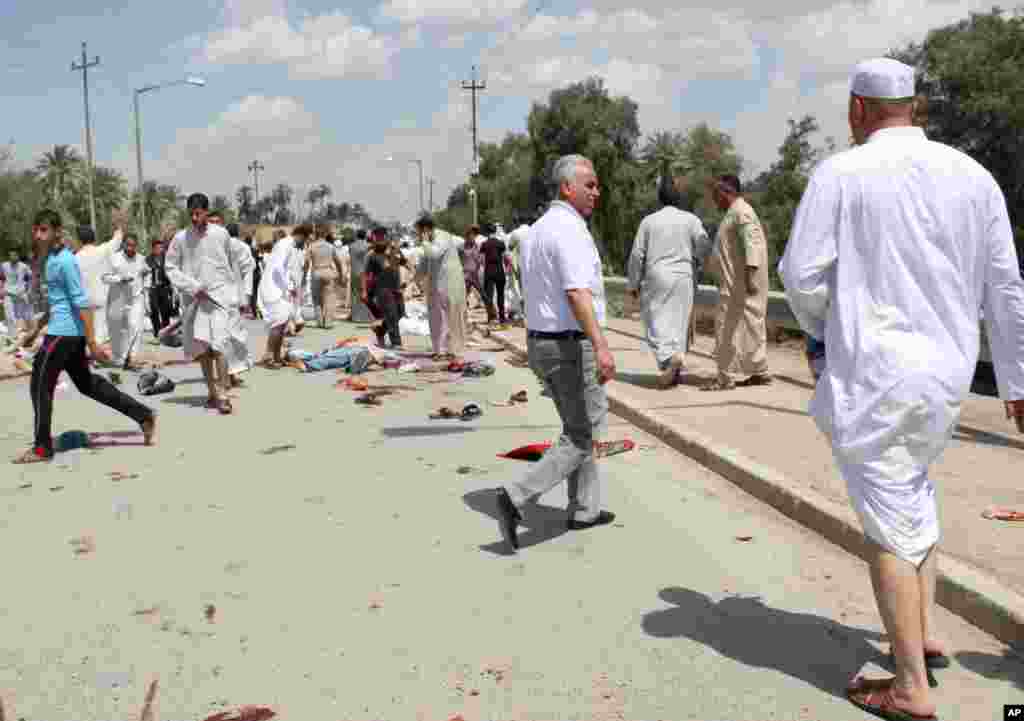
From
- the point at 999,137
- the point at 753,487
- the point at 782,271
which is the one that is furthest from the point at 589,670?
the point at 999,137

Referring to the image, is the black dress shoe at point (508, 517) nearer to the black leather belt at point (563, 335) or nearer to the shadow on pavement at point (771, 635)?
the black leather belt at point (563, 335)

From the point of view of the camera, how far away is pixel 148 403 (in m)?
11.6

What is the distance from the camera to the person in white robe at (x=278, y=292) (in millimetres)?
14391

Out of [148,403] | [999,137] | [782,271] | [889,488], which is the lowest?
[148,403]

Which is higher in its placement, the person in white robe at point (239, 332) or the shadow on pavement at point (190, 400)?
the person in white robe at point (239, 332)

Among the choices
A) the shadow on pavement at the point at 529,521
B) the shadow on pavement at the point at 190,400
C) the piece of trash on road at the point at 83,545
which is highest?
the shadow on pavement at the point at 529,521

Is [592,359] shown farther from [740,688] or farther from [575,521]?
[740,688]

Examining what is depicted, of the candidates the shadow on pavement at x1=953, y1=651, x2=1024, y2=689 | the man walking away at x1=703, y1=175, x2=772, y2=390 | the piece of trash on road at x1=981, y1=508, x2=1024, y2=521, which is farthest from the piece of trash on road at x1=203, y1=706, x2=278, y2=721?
the man walking away at x1=703, y1=175, x2=772, y2=390

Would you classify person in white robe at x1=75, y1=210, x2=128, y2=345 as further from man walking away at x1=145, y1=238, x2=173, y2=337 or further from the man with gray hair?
the man with gray hair

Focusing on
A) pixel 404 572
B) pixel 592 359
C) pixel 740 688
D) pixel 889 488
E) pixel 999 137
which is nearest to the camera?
pixel 889 488

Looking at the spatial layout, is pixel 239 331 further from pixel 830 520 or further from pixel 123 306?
pixel 830 520

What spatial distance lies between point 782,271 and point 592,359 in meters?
2.23

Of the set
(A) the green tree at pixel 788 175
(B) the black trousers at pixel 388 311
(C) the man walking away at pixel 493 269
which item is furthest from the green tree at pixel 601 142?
(B) the black trousers at pixel 388 311

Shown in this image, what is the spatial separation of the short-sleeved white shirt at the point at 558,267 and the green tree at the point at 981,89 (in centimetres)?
3753
